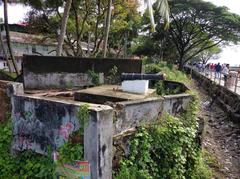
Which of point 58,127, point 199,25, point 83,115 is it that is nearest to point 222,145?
point 58,127

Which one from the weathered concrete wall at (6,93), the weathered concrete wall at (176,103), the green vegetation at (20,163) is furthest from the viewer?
the weathered concrete wall at (176,103)

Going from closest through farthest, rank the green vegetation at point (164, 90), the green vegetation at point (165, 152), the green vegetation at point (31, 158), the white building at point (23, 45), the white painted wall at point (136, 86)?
the green vegetation at point (31, 158) → the green vegetation at point (165, 152) → the white painted wall at point (136, 86) → the green vegetation at point (164, 90) → the white building at point (23, 45)

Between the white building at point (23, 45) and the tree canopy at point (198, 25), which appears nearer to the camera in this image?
the tree canopy at point (198, 25)

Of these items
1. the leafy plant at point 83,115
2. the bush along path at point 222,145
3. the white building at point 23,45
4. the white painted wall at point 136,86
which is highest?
the white building at point 23,45

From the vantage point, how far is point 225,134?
11.8 metres

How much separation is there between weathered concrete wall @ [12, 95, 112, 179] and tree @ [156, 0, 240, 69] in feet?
79.7

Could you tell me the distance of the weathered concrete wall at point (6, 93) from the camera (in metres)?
5.78

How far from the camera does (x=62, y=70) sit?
9164 mm

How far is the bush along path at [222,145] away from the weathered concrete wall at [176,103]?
2.21 m

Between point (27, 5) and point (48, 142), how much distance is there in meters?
15.8

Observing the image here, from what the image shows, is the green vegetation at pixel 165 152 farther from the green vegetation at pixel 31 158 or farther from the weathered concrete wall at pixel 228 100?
the weathered concrete wall at pixel 228 100

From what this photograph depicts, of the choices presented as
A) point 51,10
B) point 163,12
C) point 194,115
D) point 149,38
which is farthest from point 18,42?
point 194,115

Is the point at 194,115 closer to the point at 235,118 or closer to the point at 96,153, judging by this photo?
the point at 96,153

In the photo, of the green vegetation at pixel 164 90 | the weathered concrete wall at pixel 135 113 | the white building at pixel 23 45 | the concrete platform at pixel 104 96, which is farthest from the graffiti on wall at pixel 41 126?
the white building at pixel 23 45
